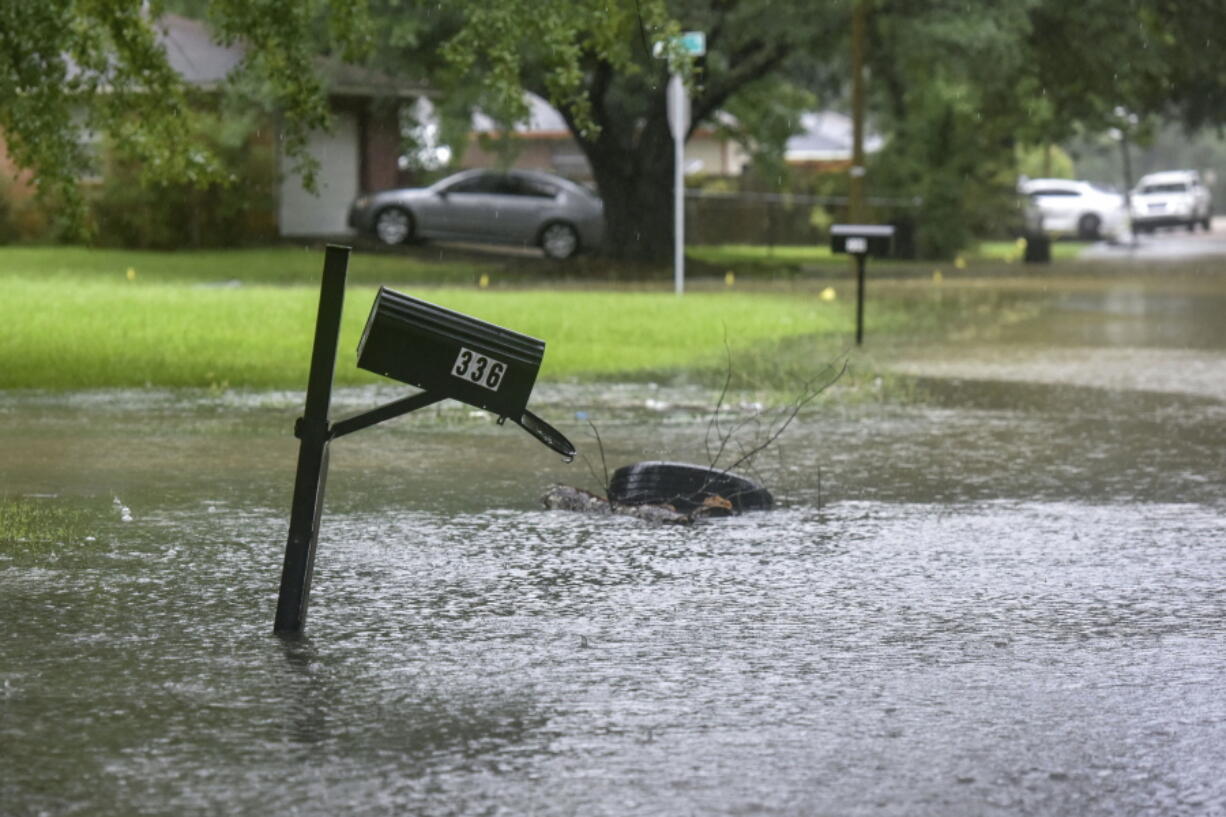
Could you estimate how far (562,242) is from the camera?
43562 mm

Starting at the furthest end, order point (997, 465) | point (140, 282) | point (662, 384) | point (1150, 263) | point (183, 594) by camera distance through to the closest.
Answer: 1. point (1150, 263)
2. point (140, 282)
3. point (662, 384)
4. point (997, 465)
5. point (183, 594)

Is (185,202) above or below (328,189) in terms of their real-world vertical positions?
below

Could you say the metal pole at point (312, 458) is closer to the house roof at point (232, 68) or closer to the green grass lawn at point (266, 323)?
the green grass lawn at point (266, 323)

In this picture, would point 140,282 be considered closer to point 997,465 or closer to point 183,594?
point 997,465

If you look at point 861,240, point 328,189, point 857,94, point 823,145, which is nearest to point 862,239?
point 861,240

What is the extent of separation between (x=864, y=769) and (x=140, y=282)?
1029 inches

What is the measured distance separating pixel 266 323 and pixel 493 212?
21881 mm

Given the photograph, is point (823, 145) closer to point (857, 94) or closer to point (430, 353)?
point (857, 94)

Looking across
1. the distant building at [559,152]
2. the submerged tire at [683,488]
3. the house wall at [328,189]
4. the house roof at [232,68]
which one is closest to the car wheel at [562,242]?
the house roof at [232,68]

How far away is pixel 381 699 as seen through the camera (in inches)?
260

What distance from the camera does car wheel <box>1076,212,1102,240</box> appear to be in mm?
62781

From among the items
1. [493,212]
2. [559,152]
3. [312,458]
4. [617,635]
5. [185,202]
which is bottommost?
[617,635]

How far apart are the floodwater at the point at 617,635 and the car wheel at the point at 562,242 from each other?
97.6 ft

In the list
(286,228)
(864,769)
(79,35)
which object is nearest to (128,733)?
(864,769)
